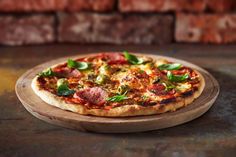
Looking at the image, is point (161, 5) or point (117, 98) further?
point (161, 5)

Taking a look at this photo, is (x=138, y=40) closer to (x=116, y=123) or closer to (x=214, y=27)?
(x=214, y=27)

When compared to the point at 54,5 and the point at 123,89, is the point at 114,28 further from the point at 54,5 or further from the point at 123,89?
the point at 123,89

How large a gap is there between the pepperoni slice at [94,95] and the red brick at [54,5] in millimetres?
1072

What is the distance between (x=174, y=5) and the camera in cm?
255

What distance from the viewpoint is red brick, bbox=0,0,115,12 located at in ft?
8.42

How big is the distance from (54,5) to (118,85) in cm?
105

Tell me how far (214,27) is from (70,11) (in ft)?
2.69

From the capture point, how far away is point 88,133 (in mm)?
1453

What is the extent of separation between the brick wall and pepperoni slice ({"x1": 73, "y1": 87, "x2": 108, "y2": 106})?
1.05 metres

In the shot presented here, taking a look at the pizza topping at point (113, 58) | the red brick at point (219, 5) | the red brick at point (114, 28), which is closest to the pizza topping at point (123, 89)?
the pizza topping at point (113, 58)

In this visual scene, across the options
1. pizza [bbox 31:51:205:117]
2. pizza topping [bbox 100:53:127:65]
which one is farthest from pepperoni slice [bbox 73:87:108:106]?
pizza topping [bbox 100:53:127:65]

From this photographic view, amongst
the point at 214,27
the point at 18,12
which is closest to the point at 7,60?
the point at 18,12

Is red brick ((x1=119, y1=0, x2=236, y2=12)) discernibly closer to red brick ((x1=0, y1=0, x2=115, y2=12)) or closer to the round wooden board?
red brick ((x1=0, y1=0, x2=115, y2=12))

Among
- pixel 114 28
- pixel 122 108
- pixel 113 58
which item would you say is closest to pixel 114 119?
pixel 122 108
